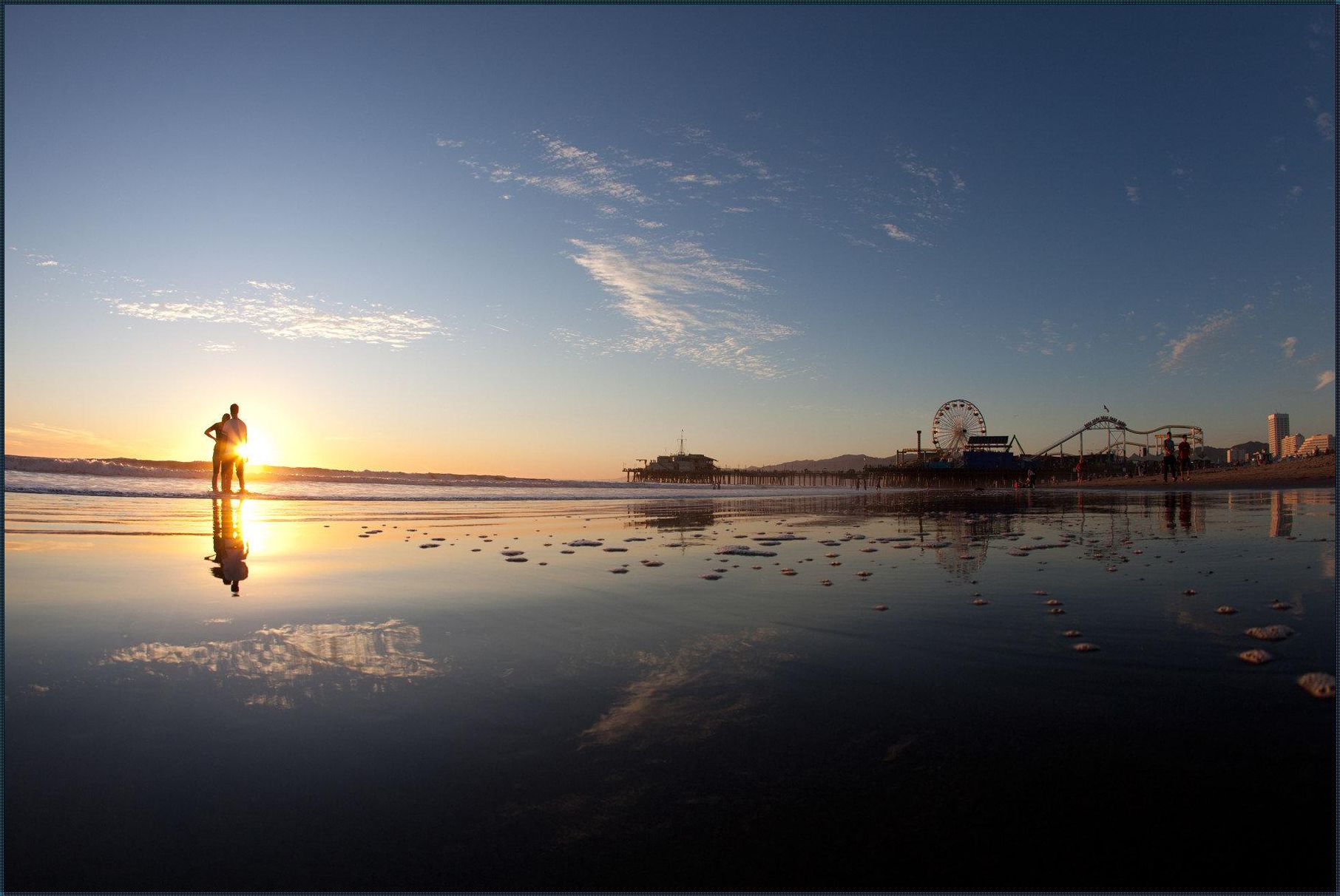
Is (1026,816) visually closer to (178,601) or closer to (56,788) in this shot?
(56,788)

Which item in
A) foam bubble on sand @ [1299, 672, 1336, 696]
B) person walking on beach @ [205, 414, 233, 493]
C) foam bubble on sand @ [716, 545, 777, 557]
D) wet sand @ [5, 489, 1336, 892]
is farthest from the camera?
person walking on beach @ [205, 414, 233, 493]

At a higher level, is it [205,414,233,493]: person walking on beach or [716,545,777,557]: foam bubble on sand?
[205,414,233,493]: person walking on beach

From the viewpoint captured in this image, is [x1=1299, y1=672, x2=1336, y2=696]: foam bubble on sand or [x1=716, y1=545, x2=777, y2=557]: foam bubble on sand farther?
[x1=716, y1=545, x2=777, y2=557]: foam bubble on sand

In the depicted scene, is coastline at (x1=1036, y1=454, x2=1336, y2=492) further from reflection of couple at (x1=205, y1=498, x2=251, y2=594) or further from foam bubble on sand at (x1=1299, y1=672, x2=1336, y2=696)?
reflection of couple at (x1=205, y1=498, x2=251, y2=594)

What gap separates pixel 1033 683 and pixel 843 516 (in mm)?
13454

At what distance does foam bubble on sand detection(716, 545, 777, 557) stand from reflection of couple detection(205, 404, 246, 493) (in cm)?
1610

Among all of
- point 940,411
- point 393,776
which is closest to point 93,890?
point 393,776

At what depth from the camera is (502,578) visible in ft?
21.4

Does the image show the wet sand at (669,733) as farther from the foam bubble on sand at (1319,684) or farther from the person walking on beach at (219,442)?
the person walking on beach at (219,442)

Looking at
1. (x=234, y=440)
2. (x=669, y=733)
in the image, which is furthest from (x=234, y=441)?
(x=669, y=733)

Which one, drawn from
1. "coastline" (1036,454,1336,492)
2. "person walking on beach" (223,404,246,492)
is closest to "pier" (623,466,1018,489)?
"coastline" (1036,454,1336,492)

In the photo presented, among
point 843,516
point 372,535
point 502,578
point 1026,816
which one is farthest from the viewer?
point 843,516

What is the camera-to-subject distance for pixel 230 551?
8.25 metres

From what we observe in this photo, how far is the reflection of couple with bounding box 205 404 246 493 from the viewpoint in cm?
1831
